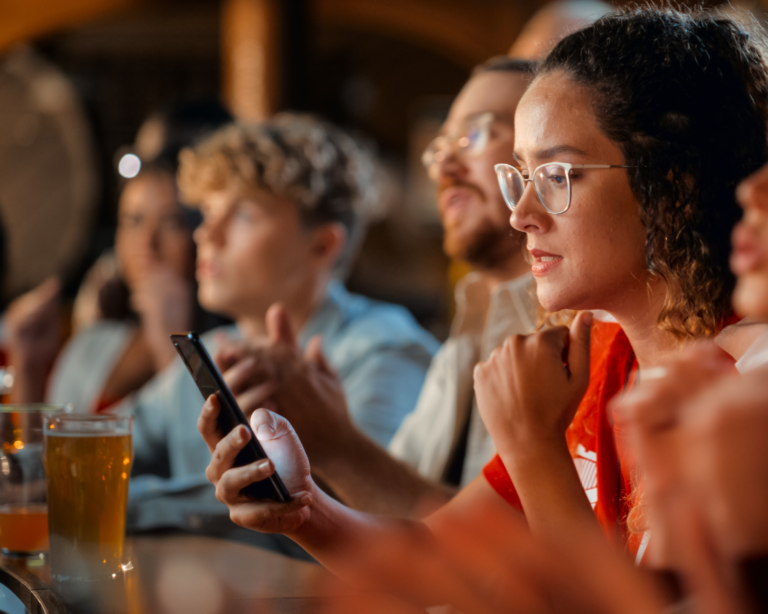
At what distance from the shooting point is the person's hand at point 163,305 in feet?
7.66

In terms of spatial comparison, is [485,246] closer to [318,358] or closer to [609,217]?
[318,358]

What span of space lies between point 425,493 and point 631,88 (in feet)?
2.07

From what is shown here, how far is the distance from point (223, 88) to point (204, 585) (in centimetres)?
389

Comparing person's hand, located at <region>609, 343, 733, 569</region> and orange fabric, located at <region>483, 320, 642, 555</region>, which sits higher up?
person's hand, located at <region>609, 343, 733, 569</region>

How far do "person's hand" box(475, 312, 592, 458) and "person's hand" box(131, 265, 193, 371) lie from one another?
1716 mm

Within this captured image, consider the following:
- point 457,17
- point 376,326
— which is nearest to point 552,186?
point 376,326

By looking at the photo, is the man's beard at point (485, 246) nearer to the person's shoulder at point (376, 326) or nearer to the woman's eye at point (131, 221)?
the person's shoulder at point (376, 326)

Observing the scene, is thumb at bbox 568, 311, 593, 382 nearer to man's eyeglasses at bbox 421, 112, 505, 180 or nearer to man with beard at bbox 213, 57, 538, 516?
man with beard at bbox 213, 57, 538, 516

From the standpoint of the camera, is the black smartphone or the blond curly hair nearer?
the black smartphone

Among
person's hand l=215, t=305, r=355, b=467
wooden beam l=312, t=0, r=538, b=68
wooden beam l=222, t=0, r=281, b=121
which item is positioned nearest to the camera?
person's hand l=215, t=305, r=355, b=467

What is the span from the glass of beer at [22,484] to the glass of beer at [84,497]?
88 millimetres

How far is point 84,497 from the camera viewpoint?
0.84 metres

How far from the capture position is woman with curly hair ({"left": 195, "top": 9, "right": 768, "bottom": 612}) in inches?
28.9

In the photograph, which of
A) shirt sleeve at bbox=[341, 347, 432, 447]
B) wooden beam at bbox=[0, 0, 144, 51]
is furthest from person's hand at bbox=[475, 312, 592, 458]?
wooden beam at bbox=[0, 0, 144, 51]
